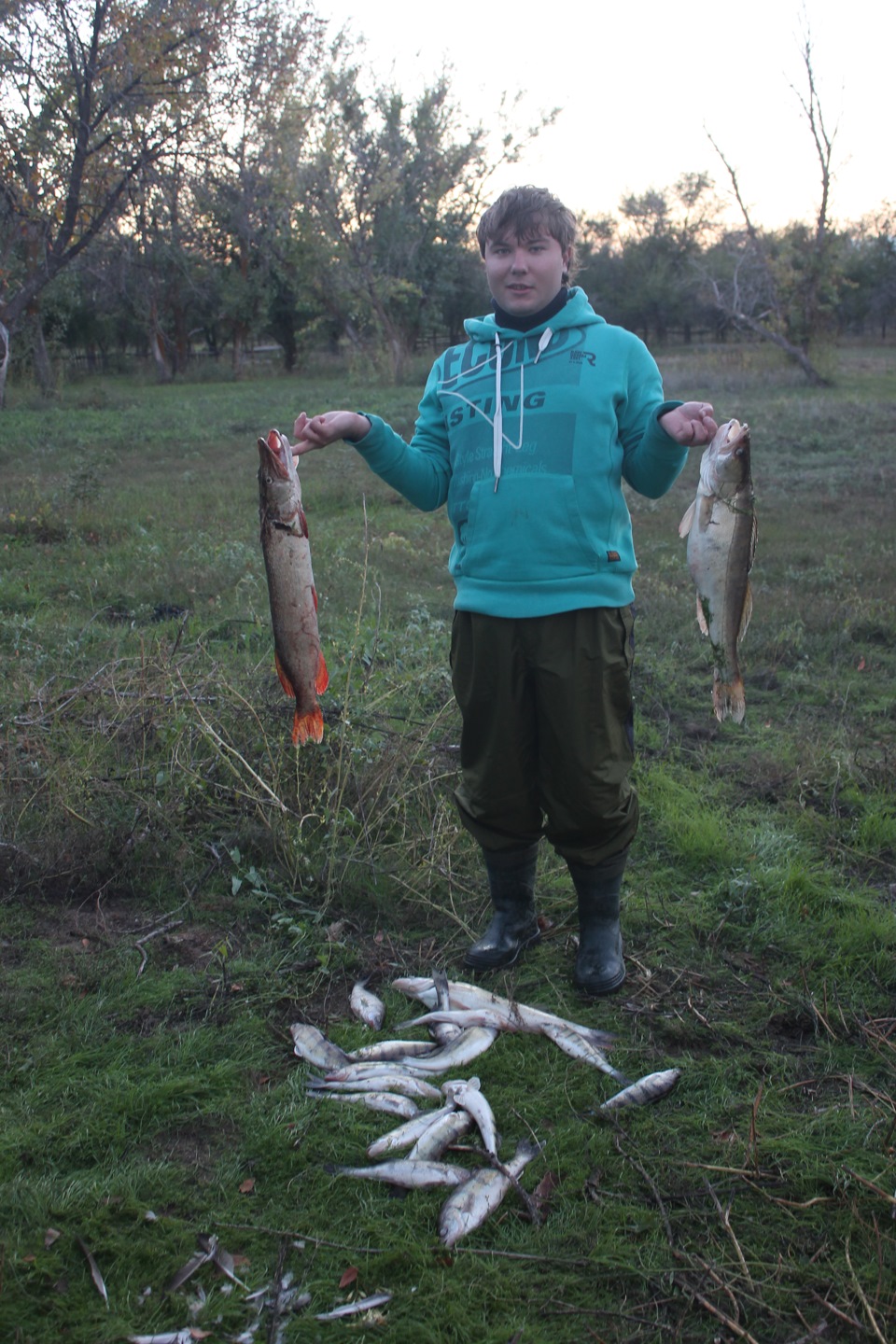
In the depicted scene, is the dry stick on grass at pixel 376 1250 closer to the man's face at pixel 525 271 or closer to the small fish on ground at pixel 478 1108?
the small fish on ground at pixel 478 1108

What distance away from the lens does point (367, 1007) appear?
3.44m

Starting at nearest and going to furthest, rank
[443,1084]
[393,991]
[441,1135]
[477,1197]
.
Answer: [477,1197]
[441,1135]
[443,1084]
[393,991]

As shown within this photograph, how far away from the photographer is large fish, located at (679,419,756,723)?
2.97 metres

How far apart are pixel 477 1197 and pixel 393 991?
3.38 feet

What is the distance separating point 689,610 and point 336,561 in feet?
10.0

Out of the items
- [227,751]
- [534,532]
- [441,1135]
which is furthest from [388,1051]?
[227,751]

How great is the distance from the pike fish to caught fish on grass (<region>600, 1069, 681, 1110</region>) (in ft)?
0.99

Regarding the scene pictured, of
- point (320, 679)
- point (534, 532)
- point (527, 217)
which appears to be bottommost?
point (320, 679)

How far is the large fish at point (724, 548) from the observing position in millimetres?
2967

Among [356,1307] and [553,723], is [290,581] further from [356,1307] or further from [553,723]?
[356,1307]

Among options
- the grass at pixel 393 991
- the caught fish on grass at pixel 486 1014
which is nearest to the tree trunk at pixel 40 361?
the grass at pixel 393 991

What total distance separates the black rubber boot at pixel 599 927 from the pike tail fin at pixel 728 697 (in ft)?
2.00

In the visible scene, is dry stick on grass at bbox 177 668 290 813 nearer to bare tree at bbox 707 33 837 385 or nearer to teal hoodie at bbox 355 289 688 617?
teal hoodie at bbox 355 289 688 617

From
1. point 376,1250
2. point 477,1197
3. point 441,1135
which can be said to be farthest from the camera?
point 441,1135
